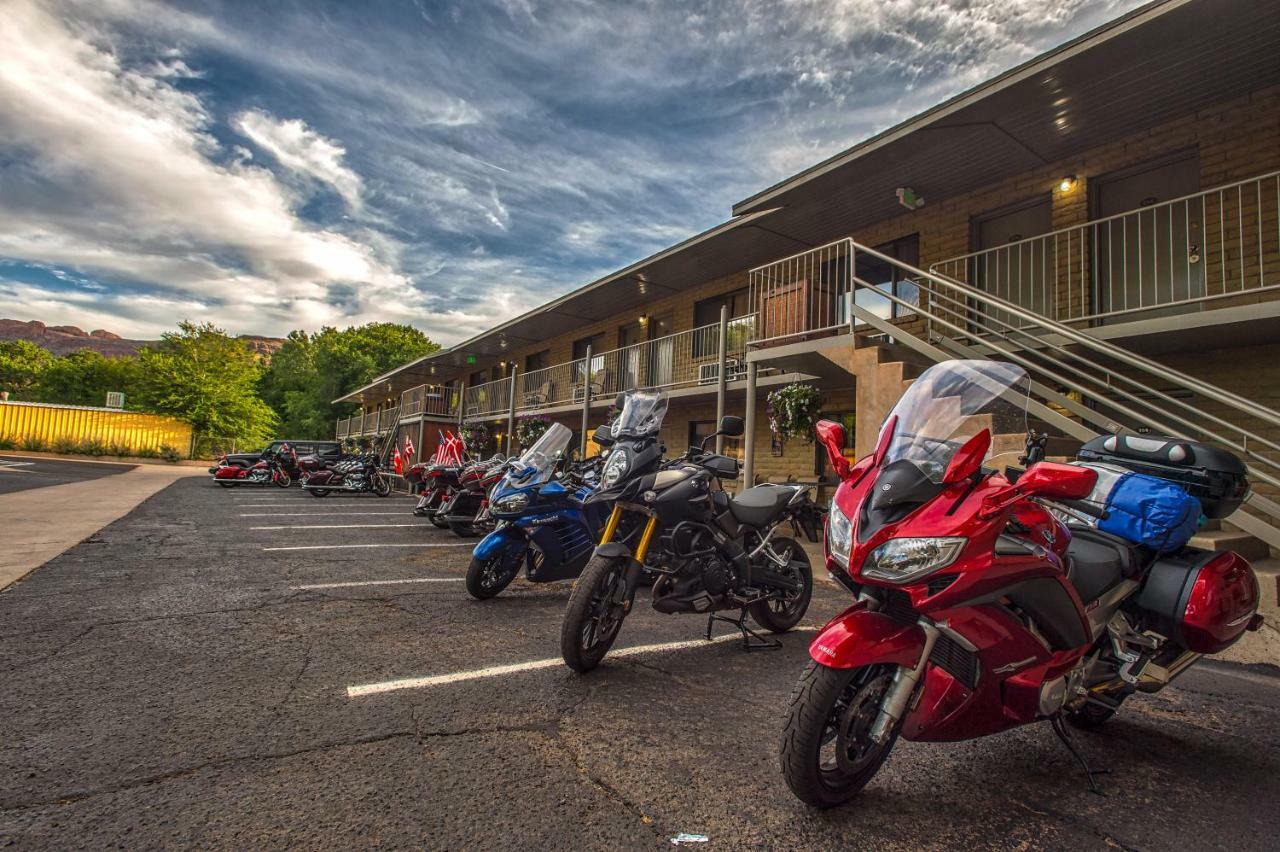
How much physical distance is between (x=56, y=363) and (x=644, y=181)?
83.3 m

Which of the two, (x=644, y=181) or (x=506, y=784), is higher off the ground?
(x=644, y=181)

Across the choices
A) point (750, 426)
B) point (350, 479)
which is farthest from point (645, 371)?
point (350, 479)

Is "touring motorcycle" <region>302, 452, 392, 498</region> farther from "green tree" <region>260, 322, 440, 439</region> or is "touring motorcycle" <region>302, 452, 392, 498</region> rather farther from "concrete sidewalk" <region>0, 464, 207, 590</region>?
"green tree" <region>260, 322, 440, 439</region>

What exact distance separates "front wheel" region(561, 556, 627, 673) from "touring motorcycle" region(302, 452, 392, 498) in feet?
45.8

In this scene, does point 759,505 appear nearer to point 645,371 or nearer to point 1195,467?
point 1195,467

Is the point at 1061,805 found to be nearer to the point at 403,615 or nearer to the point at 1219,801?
the point at 1219,801

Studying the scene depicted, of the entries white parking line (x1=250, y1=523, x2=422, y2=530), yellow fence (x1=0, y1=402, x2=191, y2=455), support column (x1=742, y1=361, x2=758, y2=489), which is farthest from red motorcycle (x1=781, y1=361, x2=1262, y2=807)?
yellow fence (x1=0, y1=402, x2=191, y2=455)

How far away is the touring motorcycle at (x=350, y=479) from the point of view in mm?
15000

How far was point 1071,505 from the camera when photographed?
2.25 m

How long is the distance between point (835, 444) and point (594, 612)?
1.62 meters

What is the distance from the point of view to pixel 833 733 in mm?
1987

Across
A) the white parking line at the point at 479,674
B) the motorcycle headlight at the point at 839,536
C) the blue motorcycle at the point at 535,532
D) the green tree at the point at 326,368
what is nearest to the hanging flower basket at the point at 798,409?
the blue motorcycle at the point at 535,532

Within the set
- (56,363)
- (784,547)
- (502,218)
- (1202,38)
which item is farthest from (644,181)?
(56,363)

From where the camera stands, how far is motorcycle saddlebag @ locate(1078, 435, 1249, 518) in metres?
2.48
